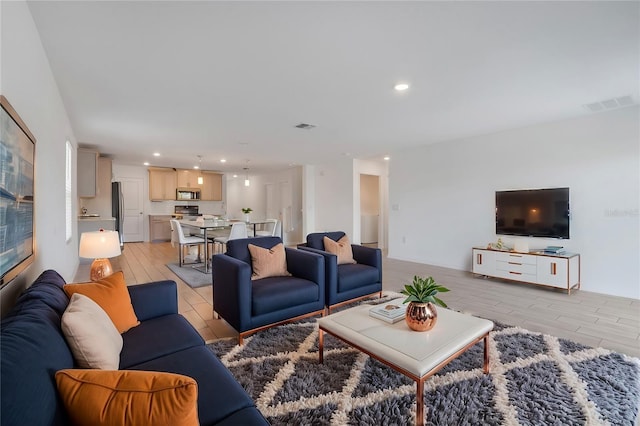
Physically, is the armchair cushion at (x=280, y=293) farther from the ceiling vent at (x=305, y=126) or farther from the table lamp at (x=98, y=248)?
the ceiling vent at (x=305, y=126)

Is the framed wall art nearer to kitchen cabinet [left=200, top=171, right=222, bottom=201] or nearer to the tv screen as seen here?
the tv screen

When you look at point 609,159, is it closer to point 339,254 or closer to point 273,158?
point 339,254

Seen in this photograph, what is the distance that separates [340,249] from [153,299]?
83.3 inches

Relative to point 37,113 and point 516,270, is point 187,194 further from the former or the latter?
point 516,270

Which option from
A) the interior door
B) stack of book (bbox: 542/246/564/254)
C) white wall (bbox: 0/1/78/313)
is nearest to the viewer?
white wall (bbox: 0/1/78/313)

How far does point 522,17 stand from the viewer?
195cm

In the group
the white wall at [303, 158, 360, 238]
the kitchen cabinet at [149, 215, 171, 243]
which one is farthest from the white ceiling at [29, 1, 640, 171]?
the kitchen cabinet at [149, 215, 171, 243]

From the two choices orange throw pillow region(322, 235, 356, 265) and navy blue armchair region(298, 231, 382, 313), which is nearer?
navy blue armchair region(298, 231, 382, 313)

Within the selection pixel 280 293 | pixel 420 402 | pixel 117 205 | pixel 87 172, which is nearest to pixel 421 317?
pixel 420 402

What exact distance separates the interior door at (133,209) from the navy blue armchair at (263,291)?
7506 millimetres

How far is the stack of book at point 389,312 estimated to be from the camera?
2.13 metres

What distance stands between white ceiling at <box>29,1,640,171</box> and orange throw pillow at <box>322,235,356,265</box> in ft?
5.38

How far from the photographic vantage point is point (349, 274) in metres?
3.34

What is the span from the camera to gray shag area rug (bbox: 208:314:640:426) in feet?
5.58
